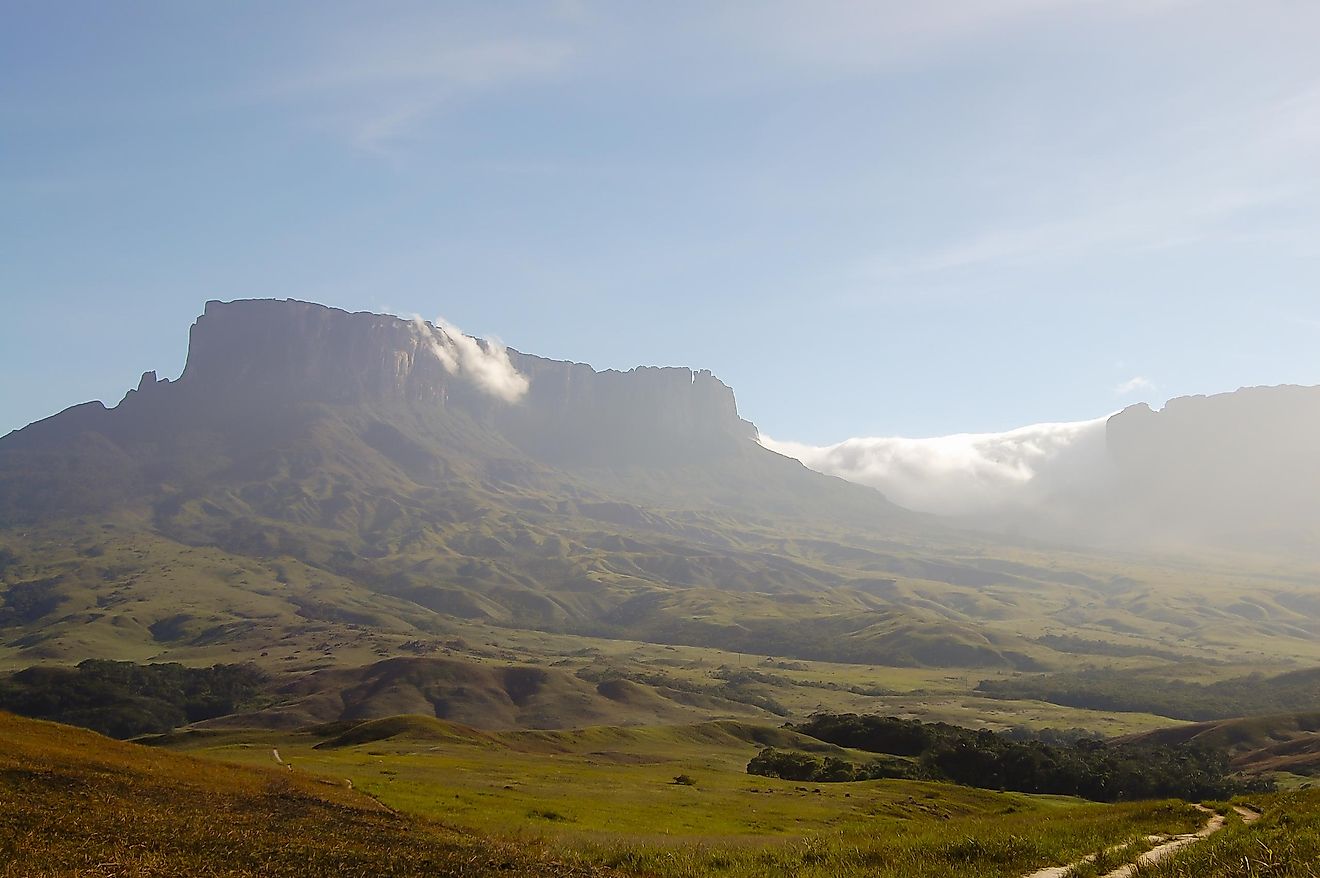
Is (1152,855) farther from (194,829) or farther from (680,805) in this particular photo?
(680,805)

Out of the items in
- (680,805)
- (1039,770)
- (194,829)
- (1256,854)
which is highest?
(1256,854)

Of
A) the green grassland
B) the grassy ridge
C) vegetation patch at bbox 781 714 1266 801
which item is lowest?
vegetation patch at bbox 781 714 1266 801

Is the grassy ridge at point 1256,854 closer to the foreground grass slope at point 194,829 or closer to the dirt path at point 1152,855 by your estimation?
the dirt path at point 1152,855

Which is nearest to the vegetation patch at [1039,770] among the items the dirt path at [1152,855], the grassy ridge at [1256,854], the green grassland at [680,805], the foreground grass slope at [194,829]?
the green grassland at [680,805]

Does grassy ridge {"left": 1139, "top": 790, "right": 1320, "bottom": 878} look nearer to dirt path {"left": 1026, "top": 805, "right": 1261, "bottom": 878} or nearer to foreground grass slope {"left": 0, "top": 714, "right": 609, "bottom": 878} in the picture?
dirt path {"left": 1026, "top": 805, "right": 1261, "bottom": 878}

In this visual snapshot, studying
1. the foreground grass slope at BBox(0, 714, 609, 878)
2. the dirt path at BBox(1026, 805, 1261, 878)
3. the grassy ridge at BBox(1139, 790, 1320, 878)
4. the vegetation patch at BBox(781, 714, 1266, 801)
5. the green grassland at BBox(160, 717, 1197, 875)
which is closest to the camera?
the grassy ridge at BBox(1139, 790, 1320, 878)

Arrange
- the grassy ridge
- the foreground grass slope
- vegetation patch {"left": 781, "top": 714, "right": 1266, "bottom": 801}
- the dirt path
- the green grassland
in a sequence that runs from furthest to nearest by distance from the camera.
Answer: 1. vegetation patch {"left": 781, "top": 714, "right": 1266, "bottom": 801}
2. the green grassland
3. the dirt path
4. the foreground grass slope
5. the grassy ridge

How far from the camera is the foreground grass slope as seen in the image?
2358 cm

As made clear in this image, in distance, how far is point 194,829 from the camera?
2791cm

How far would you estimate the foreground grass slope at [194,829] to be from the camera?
2358 cm

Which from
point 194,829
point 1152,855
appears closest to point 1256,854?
point 1152,855

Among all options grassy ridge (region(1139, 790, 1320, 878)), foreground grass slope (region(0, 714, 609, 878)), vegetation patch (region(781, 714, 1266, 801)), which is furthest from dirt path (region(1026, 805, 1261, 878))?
vegetation patch (region(781, 714, 1266, 801))

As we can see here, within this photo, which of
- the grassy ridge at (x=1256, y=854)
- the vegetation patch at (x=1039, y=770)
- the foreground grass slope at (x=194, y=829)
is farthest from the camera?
the vegetation patch at (x=1039, y=770)

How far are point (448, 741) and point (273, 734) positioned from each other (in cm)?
3565
